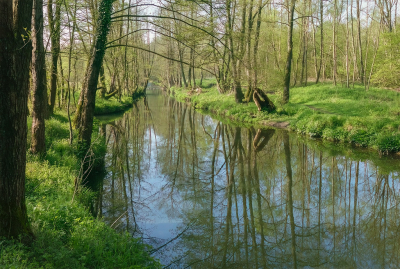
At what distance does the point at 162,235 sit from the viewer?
5.86 m

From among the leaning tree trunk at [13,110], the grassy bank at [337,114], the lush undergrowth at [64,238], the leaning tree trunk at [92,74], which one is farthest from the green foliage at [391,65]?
the leaning tree trunk at [13,110]

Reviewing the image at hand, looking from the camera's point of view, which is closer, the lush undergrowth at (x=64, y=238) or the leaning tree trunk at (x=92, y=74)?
the lush undergrowth at (x=64, y=238)

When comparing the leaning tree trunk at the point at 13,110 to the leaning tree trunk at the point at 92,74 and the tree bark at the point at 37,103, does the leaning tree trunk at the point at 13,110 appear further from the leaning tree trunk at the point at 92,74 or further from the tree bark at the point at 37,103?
the leaning tree trunk at the point at 92,74

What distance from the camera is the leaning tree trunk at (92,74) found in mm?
8242

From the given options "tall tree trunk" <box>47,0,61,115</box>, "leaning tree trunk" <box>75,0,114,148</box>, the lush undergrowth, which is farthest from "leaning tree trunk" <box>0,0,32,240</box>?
"tall tree trunk" <box>47,0,61,115</box>

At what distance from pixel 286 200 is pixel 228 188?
5.02 feet

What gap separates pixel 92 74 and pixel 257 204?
5.44 meters

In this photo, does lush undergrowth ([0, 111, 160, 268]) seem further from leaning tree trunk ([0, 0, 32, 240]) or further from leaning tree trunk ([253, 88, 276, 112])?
leaning tree trunk ([253, 88, 276, 112])

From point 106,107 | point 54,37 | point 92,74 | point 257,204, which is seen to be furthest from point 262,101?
point 257,204

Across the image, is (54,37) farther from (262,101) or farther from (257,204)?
(262,101)

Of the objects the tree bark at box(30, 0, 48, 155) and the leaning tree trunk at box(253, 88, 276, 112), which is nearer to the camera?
the tree bark at box(30, 0, 48, 155)

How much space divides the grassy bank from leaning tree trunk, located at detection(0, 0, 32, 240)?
1134cm

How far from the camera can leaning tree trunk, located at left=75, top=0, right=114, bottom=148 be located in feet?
27.0

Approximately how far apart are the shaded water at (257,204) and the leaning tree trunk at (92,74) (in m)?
1.59
